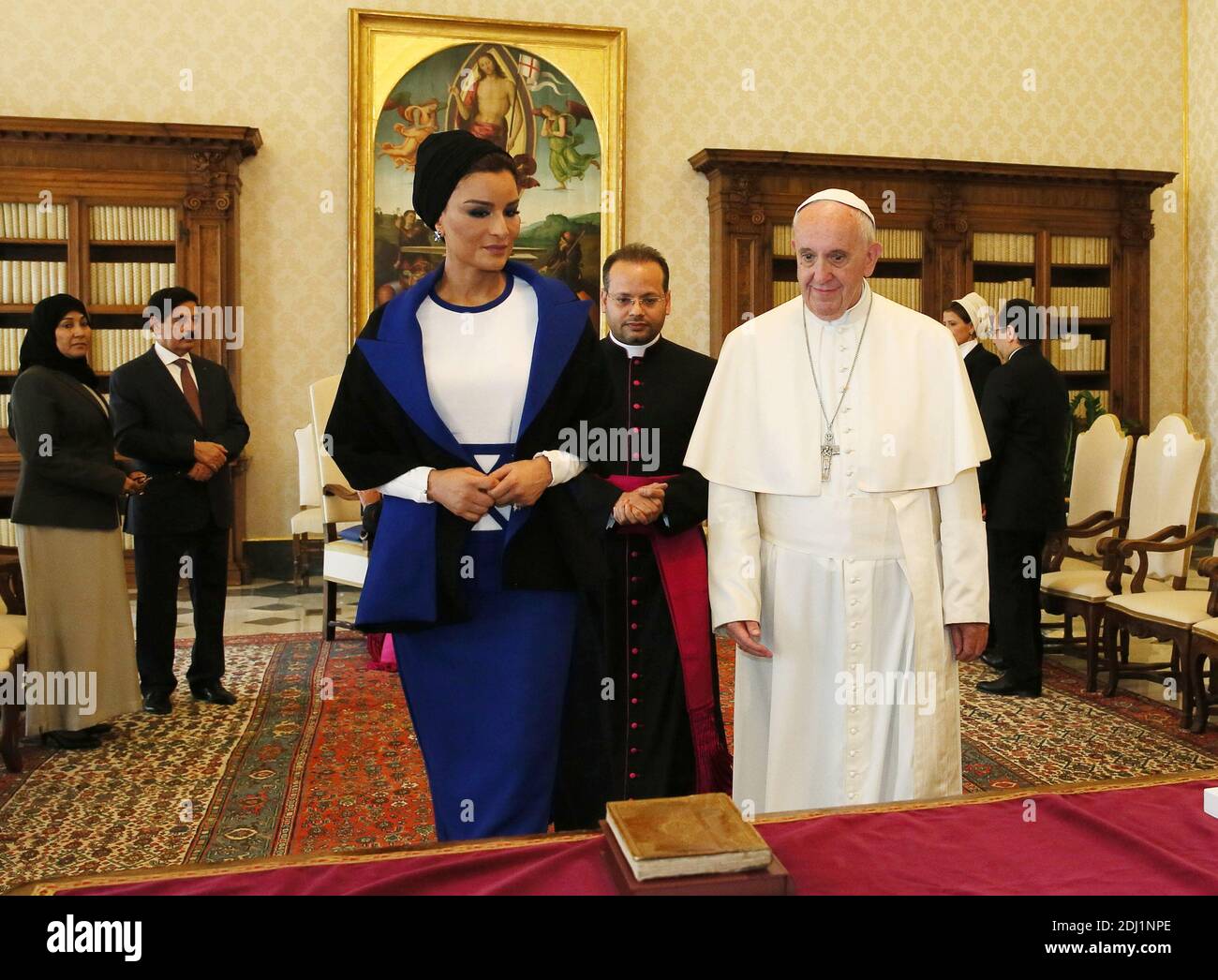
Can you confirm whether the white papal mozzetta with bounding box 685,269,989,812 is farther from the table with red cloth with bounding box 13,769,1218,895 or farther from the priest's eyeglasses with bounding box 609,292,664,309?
the table with red cloth with bounding box 13,769,1218,895

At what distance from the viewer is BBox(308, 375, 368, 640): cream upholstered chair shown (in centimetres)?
702

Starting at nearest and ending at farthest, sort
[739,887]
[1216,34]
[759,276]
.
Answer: [739,887]
[759,276]
[1216,34]

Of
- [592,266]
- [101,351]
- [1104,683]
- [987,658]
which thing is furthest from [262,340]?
[1104,683]

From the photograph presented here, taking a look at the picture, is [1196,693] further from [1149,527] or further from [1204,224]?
[1204,224]

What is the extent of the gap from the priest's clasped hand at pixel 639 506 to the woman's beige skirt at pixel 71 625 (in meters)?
2.72

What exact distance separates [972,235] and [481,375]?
9.06 m

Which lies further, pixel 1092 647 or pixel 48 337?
pixel 1092 647

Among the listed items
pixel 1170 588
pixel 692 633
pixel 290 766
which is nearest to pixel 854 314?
pixel 692 633

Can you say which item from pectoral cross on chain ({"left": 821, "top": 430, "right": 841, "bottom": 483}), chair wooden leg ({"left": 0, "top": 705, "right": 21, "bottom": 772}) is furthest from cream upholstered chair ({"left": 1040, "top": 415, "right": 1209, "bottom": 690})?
chair wooden leg ({"left": 0, "top": 705, "right": 21, "bottom": 772})

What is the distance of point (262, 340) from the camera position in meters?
9.78

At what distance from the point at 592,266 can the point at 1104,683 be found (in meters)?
5.66

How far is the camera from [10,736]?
4691 millimetres

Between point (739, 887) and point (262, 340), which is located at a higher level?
point (262, 340)

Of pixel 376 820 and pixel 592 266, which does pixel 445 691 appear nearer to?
pixel 376 820
